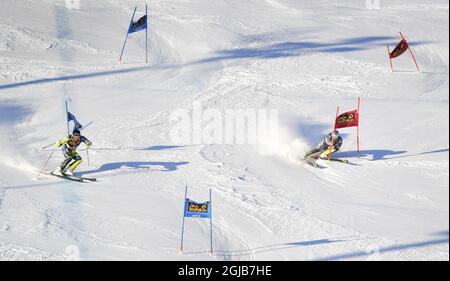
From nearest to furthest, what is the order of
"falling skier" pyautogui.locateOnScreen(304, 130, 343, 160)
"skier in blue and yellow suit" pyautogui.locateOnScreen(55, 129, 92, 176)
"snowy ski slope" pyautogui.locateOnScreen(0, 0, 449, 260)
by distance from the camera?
"snowy ski slope" pyautogui.locateOnScreen(0, 0, 449, 260) < "skier in blue and yellow suit" pyautogui.locateOnScreen(55, 129, 92, 176) < "falling skier" pyautogui.locateOnScreen(304, 130, 343, 160)

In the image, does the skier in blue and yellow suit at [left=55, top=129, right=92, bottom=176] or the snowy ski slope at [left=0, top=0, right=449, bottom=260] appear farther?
the skier in blue and yellow suit at [left=55, top=129, right=92, bottom=176]

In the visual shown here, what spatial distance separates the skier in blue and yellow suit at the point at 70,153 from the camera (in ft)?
55.0

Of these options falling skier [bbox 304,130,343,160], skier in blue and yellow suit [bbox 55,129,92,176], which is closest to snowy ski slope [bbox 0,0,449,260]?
skier in blue and yellow suit [bbox 55,129,92,176]

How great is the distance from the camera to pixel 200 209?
551 inches

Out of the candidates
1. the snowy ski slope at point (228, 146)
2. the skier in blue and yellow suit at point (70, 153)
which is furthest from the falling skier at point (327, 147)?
the skier in blue and yellow suit at point (70, 153)

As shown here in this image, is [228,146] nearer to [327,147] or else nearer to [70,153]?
[327,147]

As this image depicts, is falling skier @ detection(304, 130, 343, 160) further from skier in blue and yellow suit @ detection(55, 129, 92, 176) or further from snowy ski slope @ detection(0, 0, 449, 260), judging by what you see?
skier in blue and yellow suit @ detection(55, 129, 92, 176)

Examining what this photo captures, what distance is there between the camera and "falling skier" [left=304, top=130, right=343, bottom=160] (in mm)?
17969

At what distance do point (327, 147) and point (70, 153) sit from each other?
6319mm

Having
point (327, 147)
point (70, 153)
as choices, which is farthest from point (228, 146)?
point (70, 153)

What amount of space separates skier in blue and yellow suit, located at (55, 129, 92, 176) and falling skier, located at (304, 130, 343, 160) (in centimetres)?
556
